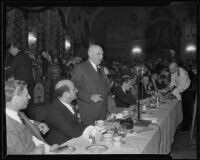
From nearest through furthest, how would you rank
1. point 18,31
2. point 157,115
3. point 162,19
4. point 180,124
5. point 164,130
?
point 164,130 → point 157,115 → point 180,124 → point 18,31 → point 162,19

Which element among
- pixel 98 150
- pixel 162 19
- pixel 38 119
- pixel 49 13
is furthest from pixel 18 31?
pixel 162 19

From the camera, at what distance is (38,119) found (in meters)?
2.62

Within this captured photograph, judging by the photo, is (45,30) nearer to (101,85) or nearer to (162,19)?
(101,85)

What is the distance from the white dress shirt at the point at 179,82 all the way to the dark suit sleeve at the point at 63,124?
265 centimetres

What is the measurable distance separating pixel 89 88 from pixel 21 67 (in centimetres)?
116

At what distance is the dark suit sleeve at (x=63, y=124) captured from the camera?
2.36m

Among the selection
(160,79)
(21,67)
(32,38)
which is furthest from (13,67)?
(160,79)

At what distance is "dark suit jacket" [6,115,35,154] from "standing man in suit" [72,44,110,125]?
1.19 metres

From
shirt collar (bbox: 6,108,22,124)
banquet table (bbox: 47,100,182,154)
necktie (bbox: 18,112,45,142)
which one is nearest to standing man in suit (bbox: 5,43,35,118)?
necktie (bbox: 18,112,45,142)

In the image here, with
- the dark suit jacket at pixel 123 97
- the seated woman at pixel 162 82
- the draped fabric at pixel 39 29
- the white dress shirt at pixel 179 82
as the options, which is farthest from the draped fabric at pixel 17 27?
the white dress shirt at pixel 179 82

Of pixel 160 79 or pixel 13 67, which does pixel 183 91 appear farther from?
pixel 13 67

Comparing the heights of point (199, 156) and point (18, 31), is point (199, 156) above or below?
below

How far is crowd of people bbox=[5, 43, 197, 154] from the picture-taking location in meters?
2.05

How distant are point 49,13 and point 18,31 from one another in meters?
1.05
